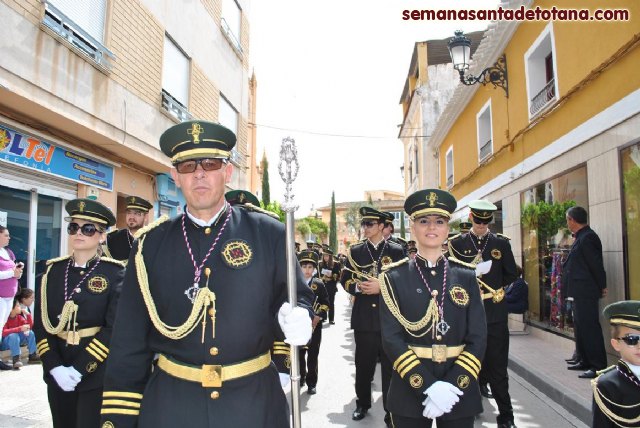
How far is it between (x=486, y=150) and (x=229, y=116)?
898 centimetres

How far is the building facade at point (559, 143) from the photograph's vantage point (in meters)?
6.96

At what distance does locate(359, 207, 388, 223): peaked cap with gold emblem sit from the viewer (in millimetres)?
6105

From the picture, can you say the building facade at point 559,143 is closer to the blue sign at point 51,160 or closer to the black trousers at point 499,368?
the black trousers at point 499,368

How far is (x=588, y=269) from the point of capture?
693 centimetres

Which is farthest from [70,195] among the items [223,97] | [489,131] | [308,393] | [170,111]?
[489,131]

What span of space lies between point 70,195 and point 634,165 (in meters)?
9.95

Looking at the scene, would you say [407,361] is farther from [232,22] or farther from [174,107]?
[232,22]

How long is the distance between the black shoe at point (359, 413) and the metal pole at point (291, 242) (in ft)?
10.9

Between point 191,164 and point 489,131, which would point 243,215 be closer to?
point 191,164

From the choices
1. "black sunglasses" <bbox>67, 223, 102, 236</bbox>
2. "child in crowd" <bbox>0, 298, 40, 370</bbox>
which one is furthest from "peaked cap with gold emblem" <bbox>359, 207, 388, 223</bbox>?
"child in crowd" <bbox>0, 298, 40, 370</bbox>

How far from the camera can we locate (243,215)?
2660mm

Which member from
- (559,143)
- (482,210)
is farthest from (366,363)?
(559,143)

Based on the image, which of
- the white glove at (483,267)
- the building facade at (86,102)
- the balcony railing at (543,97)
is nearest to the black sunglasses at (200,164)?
the white glove at (483,267)
